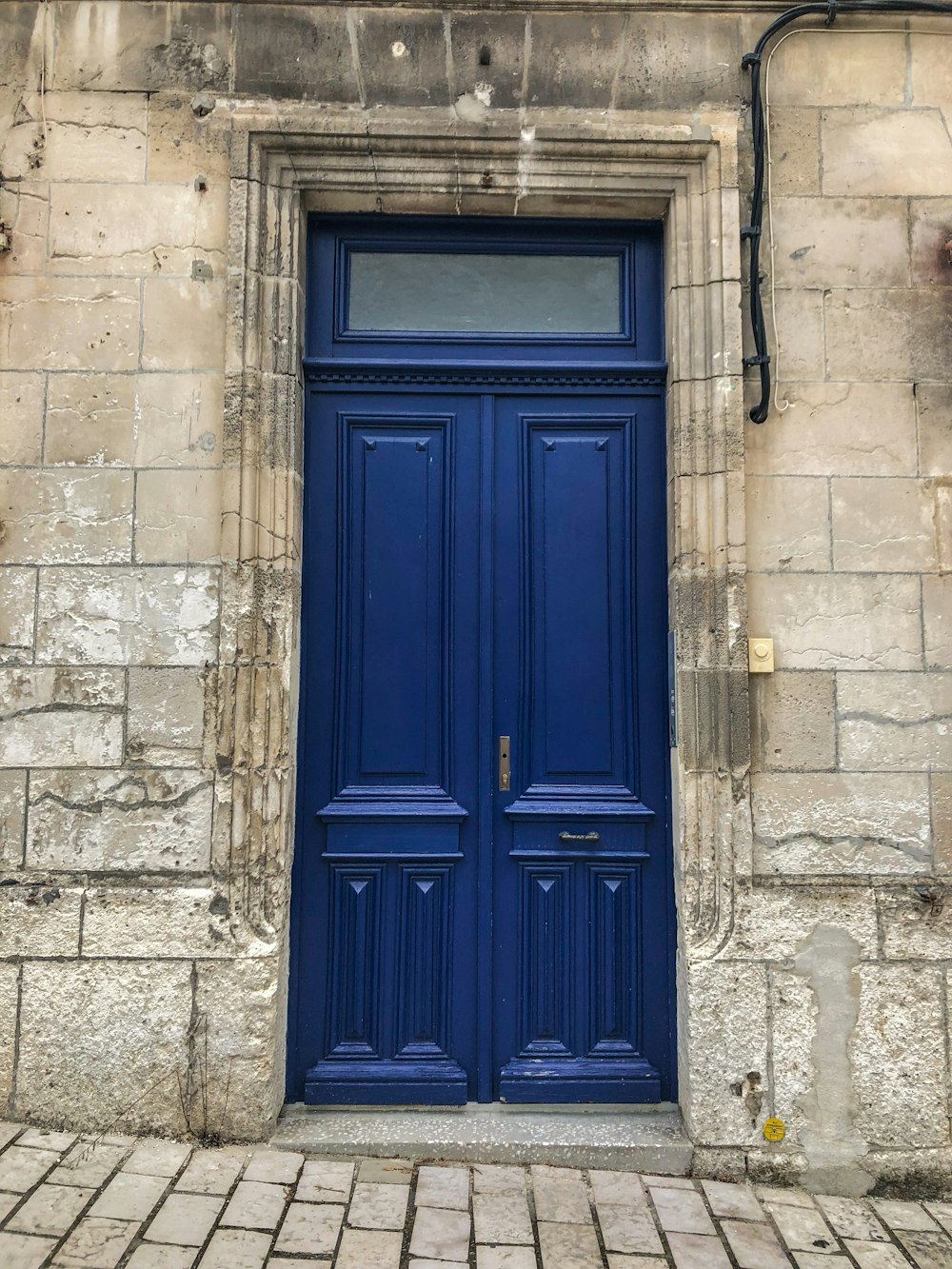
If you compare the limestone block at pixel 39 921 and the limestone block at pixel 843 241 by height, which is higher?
the limestone block at pixel 843 241

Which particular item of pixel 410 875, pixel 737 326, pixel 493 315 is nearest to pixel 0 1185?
pixel 410 875

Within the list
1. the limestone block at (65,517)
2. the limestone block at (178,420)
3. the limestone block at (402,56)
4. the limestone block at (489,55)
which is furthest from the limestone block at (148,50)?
the limestone block at (65,517)

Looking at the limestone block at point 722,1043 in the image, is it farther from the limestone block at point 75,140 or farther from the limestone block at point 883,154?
the limestone block at point 75,140

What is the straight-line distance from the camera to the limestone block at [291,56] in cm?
333

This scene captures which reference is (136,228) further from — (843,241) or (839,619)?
(839,619)

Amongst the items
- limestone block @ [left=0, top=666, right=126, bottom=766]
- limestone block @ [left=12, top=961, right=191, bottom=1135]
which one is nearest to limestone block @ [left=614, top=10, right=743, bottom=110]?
limestone block @ [left=0, top=666, right=126, bottom=766]

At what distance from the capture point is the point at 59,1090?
3.05m

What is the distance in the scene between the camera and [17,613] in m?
3.20

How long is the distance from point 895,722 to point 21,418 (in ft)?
11.2

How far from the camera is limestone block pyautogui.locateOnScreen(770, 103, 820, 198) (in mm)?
3359

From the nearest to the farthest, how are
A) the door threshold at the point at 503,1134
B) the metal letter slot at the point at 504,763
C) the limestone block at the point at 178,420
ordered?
the door threshold at the point at 503,1134 → the limestone block at the point at 178,420 → the metal letter slot at the point at 504,763

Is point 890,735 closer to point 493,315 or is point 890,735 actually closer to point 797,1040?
point 797,1040

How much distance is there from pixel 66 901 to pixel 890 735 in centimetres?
302

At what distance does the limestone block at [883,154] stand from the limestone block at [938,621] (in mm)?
1501
